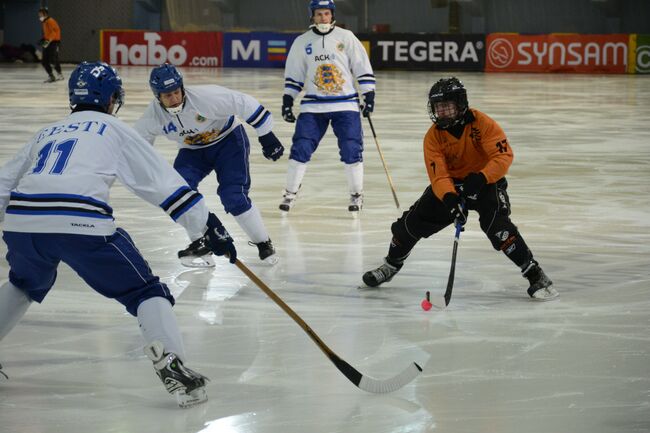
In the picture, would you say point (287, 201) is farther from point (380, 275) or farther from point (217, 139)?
point (380, 275)

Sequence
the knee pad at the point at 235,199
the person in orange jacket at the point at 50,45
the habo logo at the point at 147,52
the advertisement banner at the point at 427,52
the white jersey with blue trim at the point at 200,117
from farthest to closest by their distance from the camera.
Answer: the habo logo at the point at 147,52 → the advertisement banner at the point at 427,52 → the person in orange jacket at the point at 50,45 → the knee pad at the point at 235,199 → the white jersey with blue trim at the point at 200,117

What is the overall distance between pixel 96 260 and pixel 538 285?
2389 mm

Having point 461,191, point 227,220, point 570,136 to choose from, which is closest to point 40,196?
point 461,191

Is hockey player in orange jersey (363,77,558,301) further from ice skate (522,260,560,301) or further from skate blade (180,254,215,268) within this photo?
skate blade (180,254,215,268)

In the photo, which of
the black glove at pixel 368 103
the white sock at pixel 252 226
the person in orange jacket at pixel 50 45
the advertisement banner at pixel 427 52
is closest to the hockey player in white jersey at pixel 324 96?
the black glove at pixel 368 103

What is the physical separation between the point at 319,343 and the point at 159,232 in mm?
3152

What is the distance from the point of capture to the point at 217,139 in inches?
237

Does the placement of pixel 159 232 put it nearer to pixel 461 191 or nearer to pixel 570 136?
pixel 461 191

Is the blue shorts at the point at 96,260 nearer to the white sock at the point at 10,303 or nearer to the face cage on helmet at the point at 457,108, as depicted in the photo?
the white sock at the point at 10,303

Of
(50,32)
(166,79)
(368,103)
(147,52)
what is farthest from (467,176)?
(147,52)

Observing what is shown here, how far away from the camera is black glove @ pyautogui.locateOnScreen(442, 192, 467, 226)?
196 inches

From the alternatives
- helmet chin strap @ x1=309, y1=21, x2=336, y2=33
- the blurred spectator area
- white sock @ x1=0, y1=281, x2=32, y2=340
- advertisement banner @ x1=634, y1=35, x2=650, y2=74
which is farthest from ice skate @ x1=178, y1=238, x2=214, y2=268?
the blurred spectator area

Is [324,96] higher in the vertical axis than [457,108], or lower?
lower

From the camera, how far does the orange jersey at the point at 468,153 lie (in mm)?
5062
